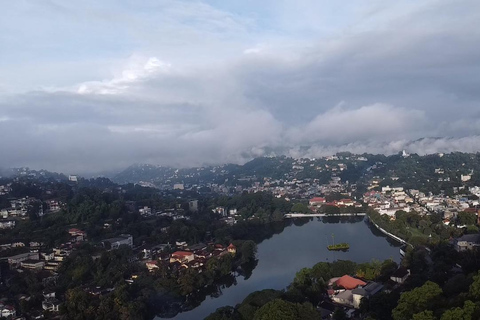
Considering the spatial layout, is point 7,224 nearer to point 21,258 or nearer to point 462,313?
point 21,258

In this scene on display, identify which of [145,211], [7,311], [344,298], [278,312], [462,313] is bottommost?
[7,311]

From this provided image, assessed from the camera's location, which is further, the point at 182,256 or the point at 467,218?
the point at 467,218

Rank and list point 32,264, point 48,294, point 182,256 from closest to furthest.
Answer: point 48,294
point 32,264
point 182,256

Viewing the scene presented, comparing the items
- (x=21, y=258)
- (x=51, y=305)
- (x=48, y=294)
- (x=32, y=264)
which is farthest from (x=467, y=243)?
(x=21, y=258)

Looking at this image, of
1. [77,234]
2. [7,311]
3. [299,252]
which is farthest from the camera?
[77,234]

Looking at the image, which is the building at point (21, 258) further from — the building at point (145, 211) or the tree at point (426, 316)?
the tree at point (426, 316)

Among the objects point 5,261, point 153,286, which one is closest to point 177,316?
point 153,286

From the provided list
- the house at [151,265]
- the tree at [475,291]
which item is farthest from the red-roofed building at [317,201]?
the tree at [475,291]

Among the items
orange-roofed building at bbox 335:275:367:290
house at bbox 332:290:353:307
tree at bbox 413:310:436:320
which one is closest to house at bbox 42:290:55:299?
house at bbox 332:290:353:307
